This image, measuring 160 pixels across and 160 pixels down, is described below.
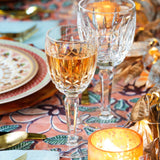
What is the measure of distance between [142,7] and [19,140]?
631 millimetres

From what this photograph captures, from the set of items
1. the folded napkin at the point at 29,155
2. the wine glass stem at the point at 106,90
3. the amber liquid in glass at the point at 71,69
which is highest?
the amber liquid in glass at the point at 71,69

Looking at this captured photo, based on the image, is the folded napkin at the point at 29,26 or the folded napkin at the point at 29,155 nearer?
the folded napkin at the point at 29,155

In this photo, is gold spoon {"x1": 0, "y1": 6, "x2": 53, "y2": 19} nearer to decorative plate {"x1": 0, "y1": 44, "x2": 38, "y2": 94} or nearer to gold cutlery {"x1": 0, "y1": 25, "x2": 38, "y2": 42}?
gold cutlery {"x1": 0, "y1": 25, "x2": 38, "y2": 42}

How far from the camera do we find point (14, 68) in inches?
35.2

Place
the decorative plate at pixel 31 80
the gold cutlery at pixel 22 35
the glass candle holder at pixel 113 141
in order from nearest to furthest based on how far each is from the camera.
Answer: the glass candle holder at pixel 113 141, the decorative plate at pixel 31 80, the gold cutlery at pixel 22 35

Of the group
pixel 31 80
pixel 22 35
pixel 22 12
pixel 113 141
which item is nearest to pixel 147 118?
pixel 113 141

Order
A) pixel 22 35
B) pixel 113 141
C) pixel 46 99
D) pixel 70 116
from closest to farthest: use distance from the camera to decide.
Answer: pixel 113 141 → pixel 70 116 → pixel 46 99 → pixel 22 35

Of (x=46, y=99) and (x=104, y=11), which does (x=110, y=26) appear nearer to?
(x=104, y=11)

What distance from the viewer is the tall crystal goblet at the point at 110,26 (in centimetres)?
71

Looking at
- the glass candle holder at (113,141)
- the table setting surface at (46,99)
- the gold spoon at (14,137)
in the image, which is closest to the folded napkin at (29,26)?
the table setting surface at (46,99)

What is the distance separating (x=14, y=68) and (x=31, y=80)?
2.8 inches

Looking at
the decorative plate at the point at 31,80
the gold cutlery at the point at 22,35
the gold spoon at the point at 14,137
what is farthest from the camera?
the gold cutlery at the point at 22,35

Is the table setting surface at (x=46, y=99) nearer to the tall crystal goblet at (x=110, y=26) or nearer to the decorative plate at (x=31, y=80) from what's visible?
the decorative plate at (x=31, y=80)

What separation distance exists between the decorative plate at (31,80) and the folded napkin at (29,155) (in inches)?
5.8
